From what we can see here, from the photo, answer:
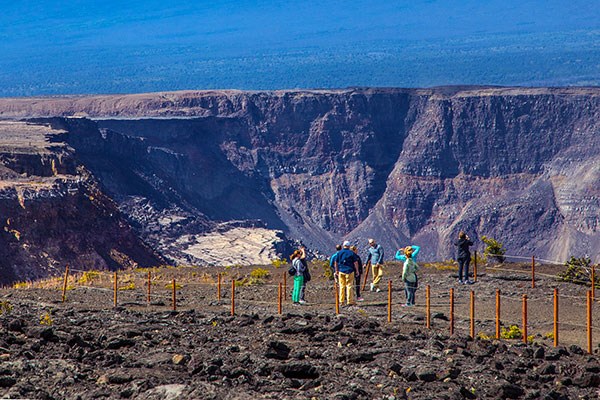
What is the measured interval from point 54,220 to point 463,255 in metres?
36.8

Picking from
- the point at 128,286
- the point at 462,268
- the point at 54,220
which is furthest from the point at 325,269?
the point at 54,220

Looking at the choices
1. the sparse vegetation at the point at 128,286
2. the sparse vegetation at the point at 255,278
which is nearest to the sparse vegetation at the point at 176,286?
the sparse vegetation at the point at 128,286

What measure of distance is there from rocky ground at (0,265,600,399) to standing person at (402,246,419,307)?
1.17 feet

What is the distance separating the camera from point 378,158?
13062cm

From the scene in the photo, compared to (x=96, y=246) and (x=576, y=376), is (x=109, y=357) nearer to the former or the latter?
(x=576, y=376)

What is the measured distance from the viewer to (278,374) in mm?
20078

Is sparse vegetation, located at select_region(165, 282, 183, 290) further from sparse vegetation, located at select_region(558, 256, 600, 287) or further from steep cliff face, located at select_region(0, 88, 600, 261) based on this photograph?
steep cliff face, located at select_region(0, 88, 600, 261)

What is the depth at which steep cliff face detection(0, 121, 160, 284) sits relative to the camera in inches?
2514

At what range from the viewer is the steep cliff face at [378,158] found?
379ft

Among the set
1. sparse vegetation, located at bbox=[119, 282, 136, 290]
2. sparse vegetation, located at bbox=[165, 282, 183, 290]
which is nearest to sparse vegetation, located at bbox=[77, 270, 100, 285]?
sparse vegetation, located at bbox=[119, 282, 136, 290]

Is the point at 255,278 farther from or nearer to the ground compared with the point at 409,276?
nearer to the ground

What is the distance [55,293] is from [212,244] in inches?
2182

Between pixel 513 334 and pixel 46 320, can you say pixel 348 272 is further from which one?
pixel 46 320

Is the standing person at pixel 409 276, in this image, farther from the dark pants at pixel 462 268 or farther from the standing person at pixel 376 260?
the dark pants at pixel 462 268
